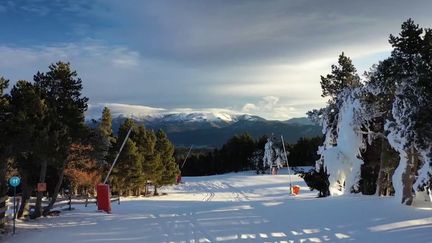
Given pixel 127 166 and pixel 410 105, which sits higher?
pixel 410 105

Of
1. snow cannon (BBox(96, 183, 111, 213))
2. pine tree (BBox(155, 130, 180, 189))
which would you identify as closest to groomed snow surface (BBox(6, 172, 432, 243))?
snow cannon (BBox(96, 183, 111, 213))

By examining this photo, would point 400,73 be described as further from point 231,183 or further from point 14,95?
point 231,183

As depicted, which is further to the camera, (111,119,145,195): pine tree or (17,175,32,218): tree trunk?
(111,119,145,195): pine tree

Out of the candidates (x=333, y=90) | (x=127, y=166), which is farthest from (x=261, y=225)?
(x=127, y=166)

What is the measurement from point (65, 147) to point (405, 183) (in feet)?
58.5

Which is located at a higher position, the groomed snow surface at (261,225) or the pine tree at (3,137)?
the pine tree at (3,137)

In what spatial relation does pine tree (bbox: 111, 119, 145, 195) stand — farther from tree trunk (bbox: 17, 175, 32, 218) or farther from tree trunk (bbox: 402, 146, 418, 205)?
tree trunk (bbox: 402, 146, 418, 205)

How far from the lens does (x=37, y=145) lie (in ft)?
79.8

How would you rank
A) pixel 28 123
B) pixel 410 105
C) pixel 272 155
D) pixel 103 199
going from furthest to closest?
pixel 272 155
pixel 103 199
pixel 28 123
pixel 410 105

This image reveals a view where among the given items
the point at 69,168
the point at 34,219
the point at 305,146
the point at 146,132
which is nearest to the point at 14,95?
the point at 34,219

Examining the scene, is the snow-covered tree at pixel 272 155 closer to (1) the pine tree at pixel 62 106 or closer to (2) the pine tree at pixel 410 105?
(1) the pine tree at pixel 62 106

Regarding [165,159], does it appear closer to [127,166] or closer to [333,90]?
[127,166]

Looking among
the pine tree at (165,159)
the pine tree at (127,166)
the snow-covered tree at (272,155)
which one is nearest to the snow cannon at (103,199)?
the pine tree at (127,166)

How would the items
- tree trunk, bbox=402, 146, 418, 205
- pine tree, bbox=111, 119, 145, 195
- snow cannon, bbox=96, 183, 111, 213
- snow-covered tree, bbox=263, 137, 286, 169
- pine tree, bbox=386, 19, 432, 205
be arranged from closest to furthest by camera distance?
1. pine tree, bbox=386, 19, 432, 205
2. tree trunk, bbox=402, 146, 418, 205
3. snow cannon, bbox=96, 183, 111, 213
4. pine tree, bbox=111, 119, 145, 195
5. snow-covered tree, bbox=263, 137, 286, 169
